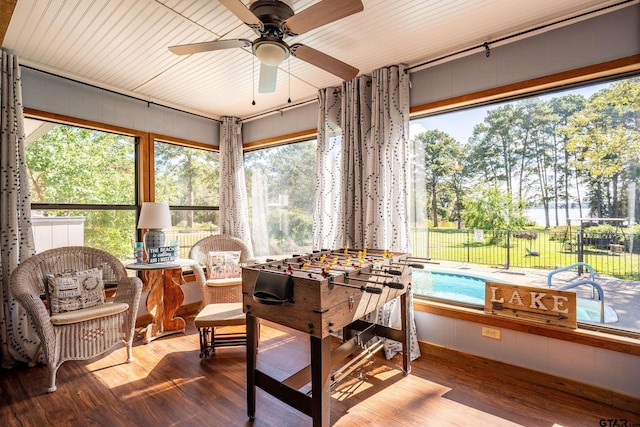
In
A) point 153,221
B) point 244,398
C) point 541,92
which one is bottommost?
point 244,398

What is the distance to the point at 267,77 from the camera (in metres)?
2.29

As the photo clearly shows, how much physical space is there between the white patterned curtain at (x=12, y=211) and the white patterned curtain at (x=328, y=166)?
277 centimetres

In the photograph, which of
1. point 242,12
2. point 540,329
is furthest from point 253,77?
point 540,329

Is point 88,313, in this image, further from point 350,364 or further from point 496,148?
point 496,148

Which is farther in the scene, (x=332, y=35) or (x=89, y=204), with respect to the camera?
(x=89, y=204)

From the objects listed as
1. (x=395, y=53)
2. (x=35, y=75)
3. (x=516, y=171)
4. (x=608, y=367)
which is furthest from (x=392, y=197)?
(x=35, y=75)

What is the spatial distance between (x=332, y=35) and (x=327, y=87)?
1.01 metres

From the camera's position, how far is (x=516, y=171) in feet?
8.85

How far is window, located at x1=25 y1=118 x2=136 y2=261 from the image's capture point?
3.11m

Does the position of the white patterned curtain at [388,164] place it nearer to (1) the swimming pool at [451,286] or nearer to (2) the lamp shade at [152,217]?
(1) the swimming pool at [451,286]

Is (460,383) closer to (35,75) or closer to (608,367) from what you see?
(608,367)

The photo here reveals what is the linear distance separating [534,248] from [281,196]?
301cm

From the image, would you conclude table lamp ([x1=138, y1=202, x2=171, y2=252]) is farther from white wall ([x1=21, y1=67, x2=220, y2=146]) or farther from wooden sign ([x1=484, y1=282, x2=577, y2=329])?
wooden sign ([x1=484, y1=282, x2=577, y2=329])

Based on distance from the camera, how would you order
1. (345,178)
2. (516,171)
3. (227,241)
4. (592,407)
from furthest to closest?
(227,241) < (345,178) < (516,171) < (592,407)
